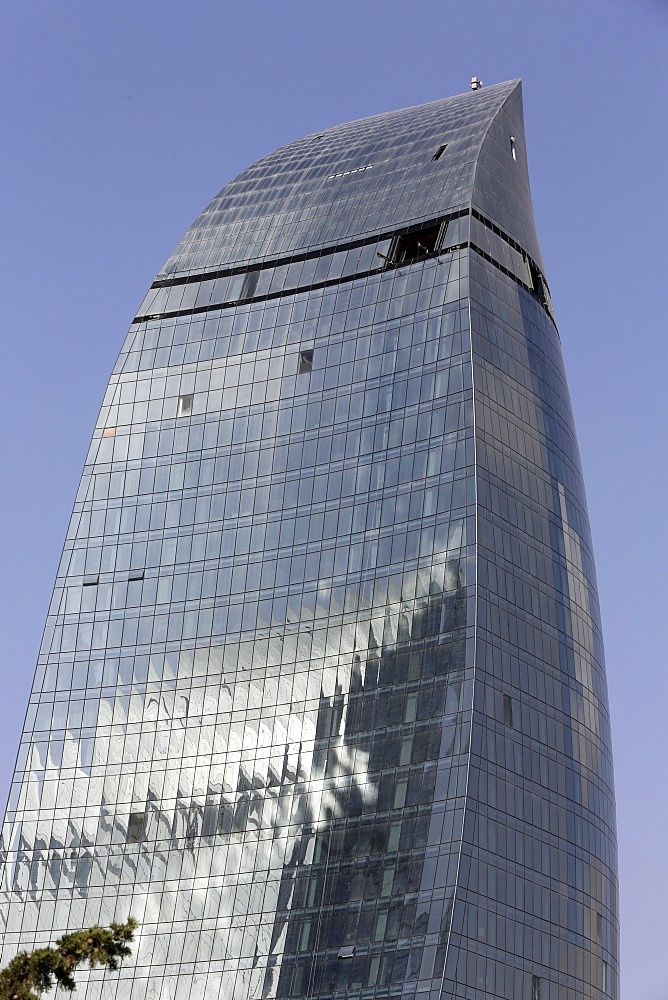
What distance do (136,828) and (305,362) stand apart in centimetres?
3543

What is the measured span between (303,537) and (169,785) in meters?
19.3

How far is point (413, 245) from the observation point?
116812 mm

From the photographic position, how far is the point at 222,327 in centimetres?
12138

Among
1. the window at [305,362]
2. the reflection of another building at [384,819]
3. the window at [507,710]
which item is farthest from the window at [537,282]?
the window at [507,710]

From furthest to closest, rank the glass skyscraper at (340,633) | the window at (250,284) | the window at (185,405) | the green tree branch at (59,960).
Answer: the window at (250,284), the window at (185,405), the glass skyscraper at (340,633), the green tree branch at (59,960)

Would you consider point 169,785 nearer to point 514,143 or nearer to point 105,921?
point 105,921

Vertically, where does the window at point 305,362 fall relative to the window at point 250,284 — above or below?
below

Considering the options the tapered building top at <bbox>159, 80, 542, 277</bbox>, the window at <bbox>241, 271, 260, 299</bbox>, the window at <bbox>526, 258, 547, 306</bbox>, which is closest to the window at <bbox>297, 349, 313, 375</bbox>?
the window at <bbox>241, 271, 260, 299</bbox>

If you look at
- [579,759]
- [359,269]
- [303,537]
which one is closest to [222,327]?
[359,269]

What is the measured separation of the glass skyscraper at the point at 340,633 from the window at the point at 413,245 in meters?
0.24

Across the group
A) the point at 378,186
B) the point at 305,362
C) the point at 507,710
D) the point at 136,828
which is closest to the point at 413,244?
the point at 378,186

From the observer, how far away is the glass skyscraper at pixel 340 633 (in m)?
96.8

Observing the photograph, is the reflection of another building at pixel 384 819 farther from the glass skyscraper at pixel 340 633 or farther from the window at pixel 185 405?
the window at pixel 185 405

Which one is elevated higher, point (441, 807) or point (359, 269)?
point (359, 269)
